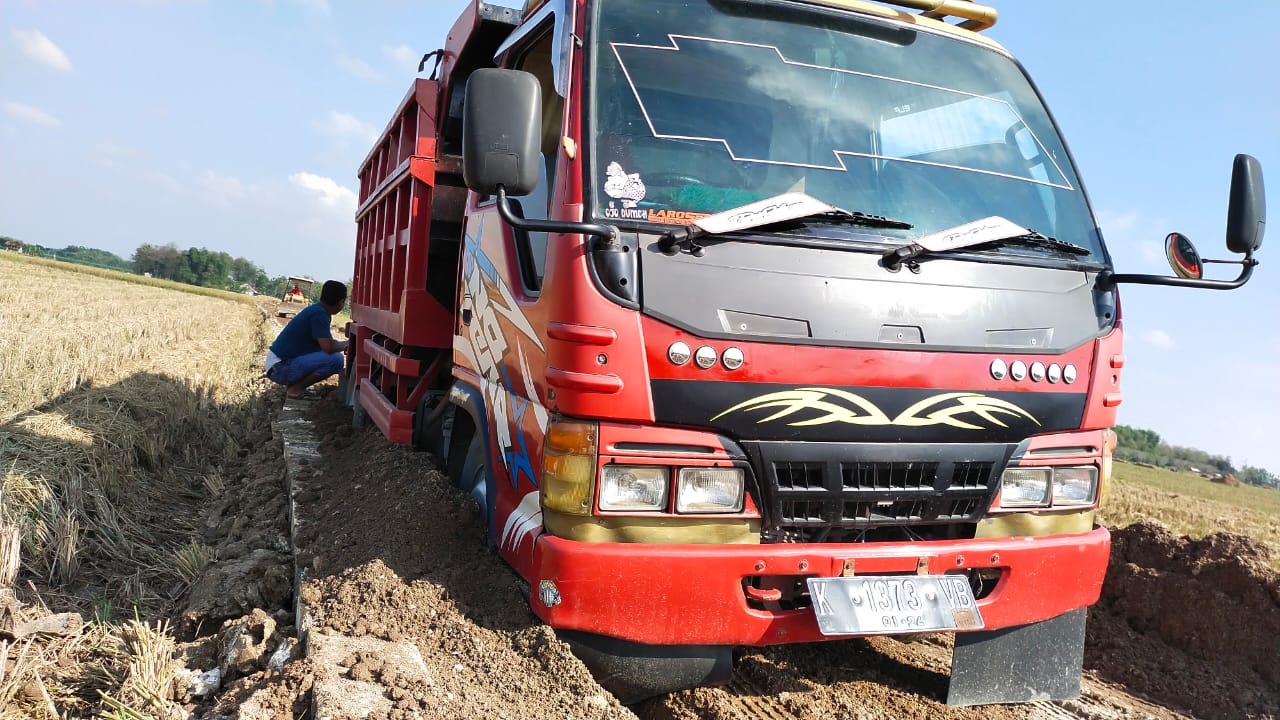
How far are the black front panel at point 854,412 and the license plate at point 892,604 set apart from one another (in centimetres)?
48

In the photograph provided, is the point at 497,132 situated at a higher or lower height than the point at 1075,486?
higher

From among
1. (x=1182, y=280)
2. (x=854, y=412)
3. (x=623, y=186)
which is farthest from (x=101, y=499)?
(x=1182, y=280)

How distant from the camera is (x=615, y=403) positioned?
2688 mm

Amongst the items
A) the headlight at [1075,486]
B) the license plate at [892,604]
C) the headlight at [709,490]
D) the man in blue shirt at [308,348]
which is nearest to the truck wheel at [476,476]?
the headlight at [709,490]

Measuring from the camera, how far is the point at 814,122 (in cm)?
323

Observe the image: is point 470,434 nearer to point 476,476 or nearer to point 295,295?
point 476,476

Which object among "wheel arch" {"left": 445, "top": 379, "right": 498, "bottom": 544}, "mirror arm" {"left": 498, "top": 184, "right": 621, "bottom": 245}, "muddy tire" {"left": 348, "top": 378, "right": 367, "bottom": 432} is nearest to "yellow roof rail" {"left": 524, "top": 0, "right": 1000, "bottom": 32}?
"mirror arm" {"left": 498, "top": 184, "right": 621, "bottom": 245}

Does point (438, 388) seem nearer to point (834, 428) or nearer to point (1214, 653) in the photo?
point (834, 428)

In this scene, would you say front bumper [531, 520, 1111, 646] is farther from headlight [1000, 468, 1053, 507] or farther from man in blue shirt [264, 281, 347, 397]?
man in blue shirt [264, 281, 347, 397]

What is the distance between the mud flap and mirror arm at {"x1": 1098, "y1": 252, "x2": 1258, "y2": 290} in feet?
4.17

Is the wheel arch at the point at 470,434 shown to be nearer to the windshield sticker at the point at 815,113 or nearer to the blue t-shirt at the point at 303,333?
the windshield sticker at the point at 815,113

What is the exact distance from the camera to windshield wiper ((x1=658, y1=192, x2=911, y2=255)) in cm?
277

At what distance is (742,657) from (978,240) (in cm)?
191

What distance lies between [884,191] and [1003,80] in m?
0.97
